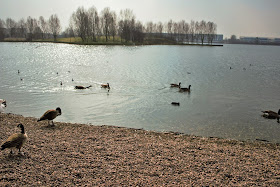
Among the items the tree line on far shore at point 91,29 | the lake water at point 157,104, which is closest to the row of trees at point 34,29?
the tree line on far shore at point 91,29

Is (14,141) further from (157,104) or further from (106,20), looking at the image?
(106,20)

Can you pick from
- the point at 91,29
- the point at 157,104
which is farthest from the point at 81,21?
the point at 157,104

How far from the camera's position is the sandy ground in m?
7.01

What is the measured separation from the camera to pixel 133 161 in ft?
27.1

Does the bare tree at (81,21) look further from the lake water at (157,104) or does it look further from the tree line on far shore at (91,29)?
the lake water at (157,104)

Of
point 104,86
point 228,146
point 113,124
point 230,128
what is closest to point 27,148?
point 113,124

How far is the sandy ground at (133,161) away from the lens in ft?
23.0

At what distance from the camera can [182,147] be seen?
9.94 m

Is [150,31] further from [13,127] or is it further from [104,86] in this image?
[13,127]

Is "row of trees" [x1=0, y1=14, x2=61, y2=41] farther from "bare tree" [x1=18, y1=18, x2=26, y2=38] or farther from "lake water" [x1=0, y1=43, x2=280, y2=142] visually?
"lake water" [x1=0, y1=43, x2=280, y2=142]

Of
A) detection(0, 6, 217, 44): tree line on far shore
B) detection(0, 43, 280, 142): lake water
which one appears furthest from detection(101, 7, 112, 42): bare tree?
detection(0, 43, 280, 142): lake water

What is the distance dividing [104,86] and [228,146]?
16664 millimetres

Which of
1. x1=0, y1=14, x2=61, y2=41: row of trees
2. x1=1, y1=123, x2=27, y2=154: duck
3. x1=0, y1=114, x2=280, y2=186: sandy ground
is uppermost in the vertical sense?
x1=0, y1=14, x2=61, y2=41: row of trees

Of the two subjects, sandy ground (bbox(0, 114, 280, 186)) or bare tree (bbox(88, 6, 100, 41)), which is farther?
bare tree (bbox(88, 6, 100, 41))
